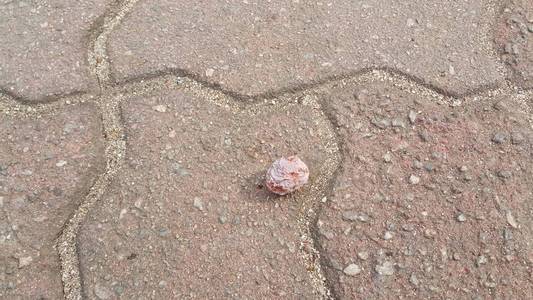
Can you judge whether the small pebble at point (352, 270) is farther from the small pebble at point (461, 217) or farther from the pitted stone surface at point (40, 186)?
the pitted stone surface at point (40, 186)

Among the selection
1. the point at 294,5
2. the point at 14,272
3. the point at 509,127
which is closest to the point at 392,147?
the point at 509,127

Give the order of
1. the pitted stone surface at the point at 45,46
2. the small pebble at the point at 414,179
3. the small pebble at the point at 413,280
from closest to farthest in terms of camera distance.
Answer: the small pebble at the point at 413,280 → the small pebble at the point at 414,179 → the pitted stone surface at the point at 45,46

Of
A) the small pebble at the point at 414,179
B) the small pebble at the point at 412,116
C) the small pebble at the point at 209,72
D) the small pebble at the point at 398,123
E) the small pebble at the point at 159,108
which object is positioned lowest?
A: the small pebble at the point at 414,179

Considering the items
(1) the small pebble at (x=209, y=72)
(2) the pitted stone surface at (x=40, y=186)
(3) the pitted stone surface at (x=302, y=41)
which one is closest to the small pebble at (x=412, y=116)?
(3) the pitted stone surface at (x=302, y=41)

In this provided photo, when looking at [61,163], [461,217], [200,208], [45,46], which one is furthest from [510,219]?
[45,46]

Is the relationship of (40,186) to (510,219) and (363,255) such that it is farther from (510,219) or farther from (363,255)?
(510,219)

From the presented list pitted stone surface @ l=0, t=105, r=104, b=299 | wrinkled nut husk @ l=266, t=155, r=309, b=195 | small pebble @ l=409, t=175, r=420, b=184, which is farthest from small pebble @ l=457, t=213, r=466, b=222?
pitted stone surface @ l=0, t=105, r=104, b=299
